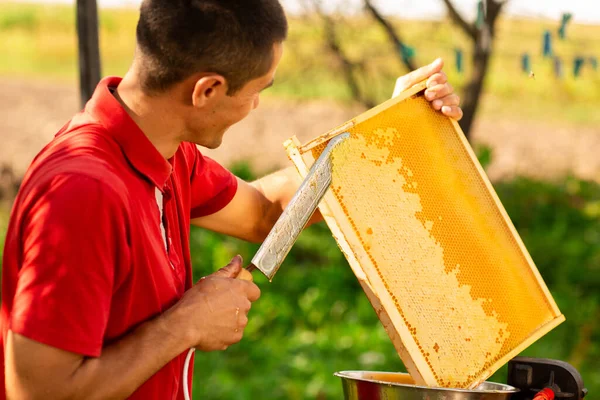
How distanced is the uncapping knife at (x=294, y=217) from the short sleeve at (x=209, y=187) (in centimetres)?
56

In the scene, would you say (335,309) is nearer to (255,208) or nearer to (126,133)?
(255,208)

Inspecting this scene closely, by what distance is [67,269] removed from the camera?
1822 mm

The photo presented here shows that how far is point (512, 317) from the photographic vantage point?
253 centimetres

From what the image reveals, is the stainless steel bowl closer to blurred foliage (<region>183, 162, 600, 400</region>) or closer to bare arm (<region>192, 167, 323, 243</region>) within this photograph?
bare arm (<region>192, 167, 323, 243</region>)

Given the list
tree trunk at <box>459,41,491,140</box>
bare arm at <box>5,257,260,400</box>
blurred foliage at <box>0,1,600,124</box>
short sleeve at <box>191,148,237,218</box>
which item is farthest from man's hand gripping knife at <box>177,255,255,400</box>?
tree trunk at <box>459,41,491,140</box>

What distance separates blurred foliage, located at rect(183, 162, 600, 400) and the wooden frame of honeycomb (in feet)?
10.3

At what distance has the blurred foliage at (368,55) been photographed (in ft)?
26.0

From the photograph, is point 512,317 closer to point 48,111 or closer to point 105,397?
point 105,397

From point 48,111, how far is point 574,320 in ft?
20.7

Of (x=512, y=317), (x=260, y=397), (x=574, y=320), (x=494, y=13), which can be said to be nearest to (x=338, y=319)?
(x=260, y=397)

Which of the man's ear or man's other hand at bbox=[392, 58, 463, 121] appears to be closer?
the man's ear

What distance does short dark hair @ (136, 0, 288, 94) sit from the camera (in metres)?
2.08

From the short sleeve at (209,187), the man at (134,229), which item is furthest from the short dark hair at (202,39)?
the short sleeve at (209,187)

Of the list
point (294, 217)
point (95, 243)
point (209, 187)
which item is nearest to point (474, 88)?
point (209, 187)
